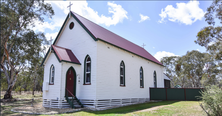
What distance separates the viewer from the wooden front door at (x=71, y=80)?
14.6m

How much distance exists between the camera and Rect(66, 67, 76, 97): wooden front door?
14.6 m

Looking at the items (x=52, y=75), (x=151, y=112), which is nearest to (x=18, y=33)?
(x=52, y=75)

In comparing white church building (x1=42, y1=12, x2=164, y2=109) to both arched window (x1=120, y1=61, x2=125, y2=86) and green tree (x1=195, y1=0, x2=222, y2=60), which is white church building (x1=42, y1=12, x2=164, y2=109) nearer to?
arched window (x1=120, y1=61, x2=125, y2=86)

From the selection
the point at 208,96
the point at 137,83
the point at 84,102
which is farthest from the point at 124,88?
the point at 208,96

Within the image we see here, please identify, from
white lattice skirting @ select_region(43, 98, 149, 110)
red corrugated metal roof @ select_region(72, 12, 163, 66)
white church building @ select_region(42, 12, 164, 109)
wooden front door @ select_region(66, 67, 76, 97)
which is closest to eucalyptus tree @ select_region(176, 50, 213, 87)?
red corrugated metal roof @ select_region(72, 12, 163, 66)

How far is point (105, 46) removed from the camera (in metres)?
15.6

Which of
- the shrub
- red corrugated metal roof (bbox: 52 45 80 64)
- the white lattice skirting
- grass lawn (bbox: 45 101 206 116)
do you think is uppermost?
red corrugated metal roof (bbox: 52 45 80 64)

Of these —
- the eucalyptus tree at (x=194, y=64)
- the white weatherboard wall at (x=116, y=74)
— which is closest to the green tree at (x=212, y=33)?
the white weatherboard wall at (x=116, y=74)

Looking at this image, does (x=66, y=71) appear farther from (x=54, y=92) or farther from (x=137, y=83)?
(x=137, y=83)

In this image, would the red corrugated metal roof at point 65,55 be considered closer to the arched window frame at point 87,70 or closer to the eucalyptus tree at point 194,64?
the arched window frame at point 87,70

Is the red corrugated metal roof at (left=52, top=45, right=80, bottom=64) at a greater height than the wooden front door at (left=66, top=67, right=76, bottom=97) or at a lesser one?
greater

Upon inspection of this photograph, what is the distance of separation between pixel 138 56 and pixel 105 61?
24.4 feet

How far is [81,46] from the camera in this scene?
634 inches

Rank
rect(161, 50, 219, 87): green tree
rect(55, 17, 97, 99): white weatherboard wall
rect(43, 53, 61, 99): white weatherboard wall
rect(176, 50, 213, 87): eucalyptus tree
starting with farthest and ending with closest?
rect(176, 50, 213, 87): eucalyptus tree
rect(161, 50, 219, 87): green tree
rect(55, 17, 97, 99): white weatherboard wall
rect(43, 53, 61, 99): white weatherboard wall
